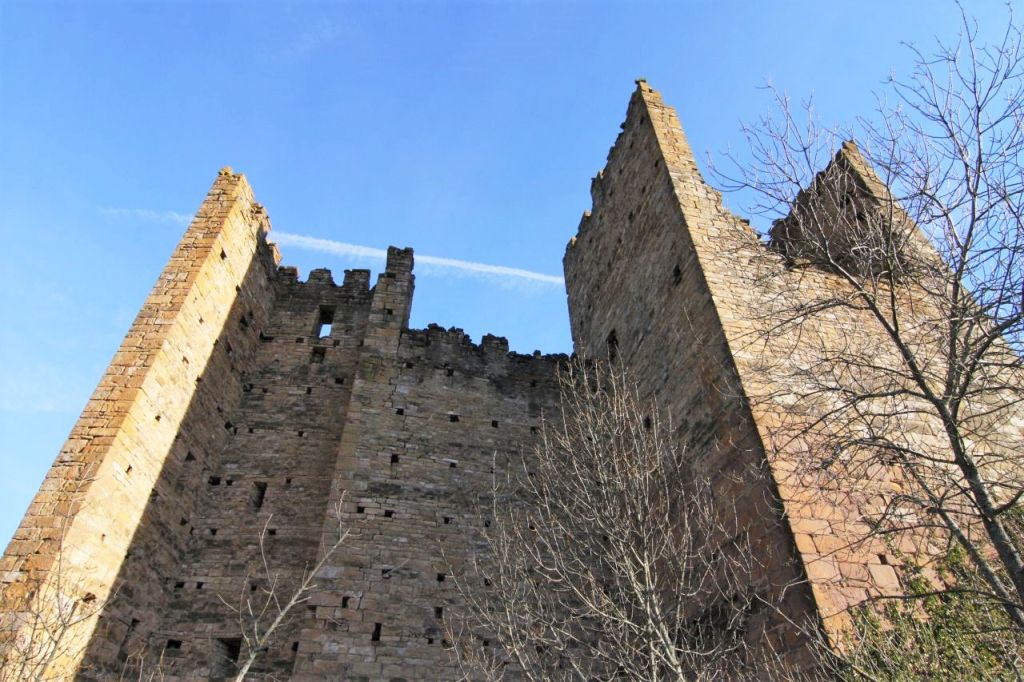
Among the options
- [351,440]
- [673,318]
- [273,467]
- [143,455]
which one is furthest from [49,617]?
[673,318]

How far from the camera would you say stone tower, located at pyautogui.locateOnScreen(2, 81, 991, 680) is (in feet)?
22.7

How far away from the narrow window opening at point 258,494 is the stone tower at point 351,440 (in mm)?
33

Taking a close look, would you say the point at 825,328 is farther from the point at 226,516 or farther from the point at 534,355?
the point at 226,516

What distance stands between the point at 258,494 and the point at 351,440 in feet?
6.12

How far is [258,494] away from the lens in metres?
10.7

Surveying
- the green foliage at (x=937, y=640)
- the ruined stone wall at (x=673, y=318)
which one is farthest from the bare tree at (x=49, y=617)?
the green foliage at (x=937, y=640)

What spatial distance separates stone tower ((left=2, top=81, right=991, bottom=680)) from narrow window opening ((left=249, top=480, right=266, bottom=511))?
0.03 metres

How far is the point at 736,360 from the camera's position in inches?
284

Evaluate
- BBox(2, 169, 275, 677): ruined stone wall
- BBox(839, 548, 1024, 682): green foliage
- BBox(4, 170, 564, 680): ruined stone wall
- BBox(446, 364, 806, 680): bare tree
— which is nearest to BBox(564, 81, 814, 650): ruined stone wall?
BBox(446, 364, 806, 680): bare tree

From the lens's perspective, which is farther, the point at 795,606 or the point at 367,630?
the point at 367,630

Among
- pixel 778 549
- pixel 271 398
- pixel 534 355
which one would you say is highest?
pixel 534 355

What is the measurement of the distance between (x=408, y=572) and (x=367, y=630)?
1019 millimetres

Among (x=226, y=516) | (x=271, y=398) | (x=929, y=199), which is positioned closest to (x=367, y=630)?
(x=226, y=516)

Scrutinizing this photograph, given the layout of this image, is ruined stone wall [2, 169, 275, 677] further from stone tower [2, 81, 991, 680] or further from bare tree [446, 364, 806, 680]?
bare tree [446, 364, 806, 680]
